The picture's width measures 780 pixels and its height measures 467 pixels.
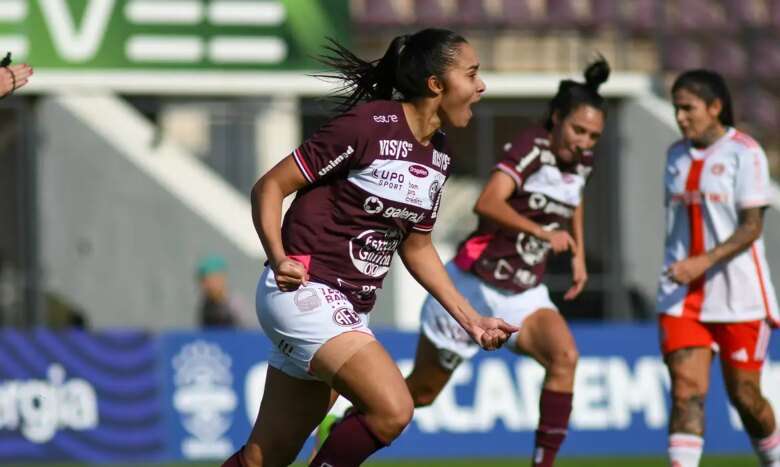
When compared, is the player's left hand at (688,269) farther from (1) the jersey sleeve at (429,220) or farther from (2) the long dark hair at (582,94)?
(1) the jersey sleeve at (429,220)

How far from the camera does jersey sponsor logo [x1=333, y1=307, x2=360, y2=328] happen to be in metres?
6.29

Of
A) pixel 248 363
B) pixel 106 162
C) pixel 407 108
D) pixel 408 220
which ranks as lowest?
pixel 248 363

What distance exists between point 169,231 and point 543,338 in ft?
28.4

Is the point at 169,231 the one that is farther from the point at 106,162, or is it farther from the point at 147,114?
the point at 147,114

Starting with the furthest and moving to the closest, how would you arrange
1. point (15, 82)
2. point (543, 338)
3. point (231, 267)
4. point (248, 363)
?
point (231, 267) < point (248, 363) < point (543, 338) < point (15, 82)

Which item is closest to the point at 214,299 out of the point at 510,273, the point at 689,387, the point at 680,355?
the point at 510,273

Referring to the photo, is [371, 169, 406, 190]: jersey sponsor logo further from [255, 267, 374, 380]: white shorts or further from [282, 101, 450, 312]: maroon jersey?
[255, 267, 374, 380]: white shorts

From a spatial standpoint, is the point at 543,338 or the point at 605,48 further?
the point at 605,48

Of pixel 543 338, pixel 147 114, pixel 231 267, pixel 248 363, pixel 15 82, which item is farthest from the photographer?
pixel 147 114

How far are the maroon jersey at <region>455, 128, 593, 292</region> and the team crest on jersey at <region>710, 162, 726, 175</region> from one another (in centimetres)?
67

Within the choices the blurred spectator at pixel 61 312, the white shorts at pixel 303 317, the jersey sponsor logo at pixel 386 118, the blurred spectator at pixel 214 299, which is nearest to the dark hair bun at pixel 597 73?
the jersey sponsor logo at pixel 386 118

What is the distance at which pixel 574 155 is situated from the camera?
8586mm

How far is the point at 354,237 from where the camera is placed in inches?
253

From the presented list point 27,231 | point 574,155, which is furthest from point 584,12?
point 574,155
